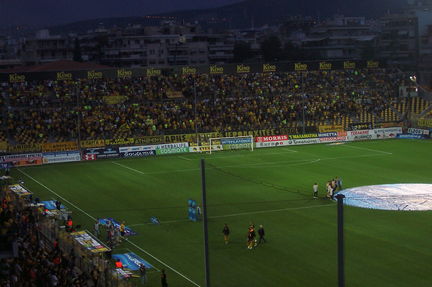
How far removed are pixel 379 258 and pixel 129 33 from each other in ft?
428

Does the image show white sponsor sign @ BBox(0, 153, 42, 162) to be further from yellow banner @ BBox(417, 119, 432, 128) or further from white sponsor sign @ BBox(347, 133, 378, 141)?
yellow banner @ BBox(417, 119, 432, 128)

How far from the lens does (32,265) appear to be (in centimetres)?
2222

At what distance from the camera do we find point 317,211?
A: 36.9 m

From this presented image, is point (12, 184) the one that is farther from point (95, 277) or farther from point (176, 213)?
point (95, 277)

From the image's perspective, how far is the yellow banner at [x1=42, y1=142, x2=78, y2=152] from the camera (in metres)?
58.9

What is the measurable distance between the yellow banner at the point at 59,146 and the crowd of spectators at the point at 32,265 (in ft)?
106

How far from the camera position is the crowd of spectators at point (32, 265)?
21016 millimetres

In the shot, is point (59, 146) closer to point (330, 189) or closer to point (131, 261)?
point (330, 189)

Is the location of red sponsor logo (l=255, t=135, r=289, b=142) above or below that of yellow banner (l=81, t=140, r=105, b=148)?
below

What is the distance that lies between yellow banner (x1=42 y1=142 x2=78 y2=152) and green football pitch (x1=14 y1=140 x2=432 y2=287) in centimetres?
277

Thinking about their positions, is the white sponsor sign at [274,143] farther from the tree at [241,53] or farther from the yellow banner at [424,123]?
the tree at [241,53]

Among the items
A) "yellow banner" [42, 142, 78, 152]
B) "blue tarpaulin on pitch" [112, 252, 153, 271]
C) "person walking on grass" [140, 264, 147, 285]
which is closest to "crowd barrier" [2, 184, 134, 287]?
"blue tarpaulin on pitch" [112, 252, 153, 271]

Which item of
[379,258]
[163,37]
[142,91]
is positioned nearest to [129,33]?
[163,37]

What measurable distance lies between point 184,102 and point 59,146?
15.7 meters
